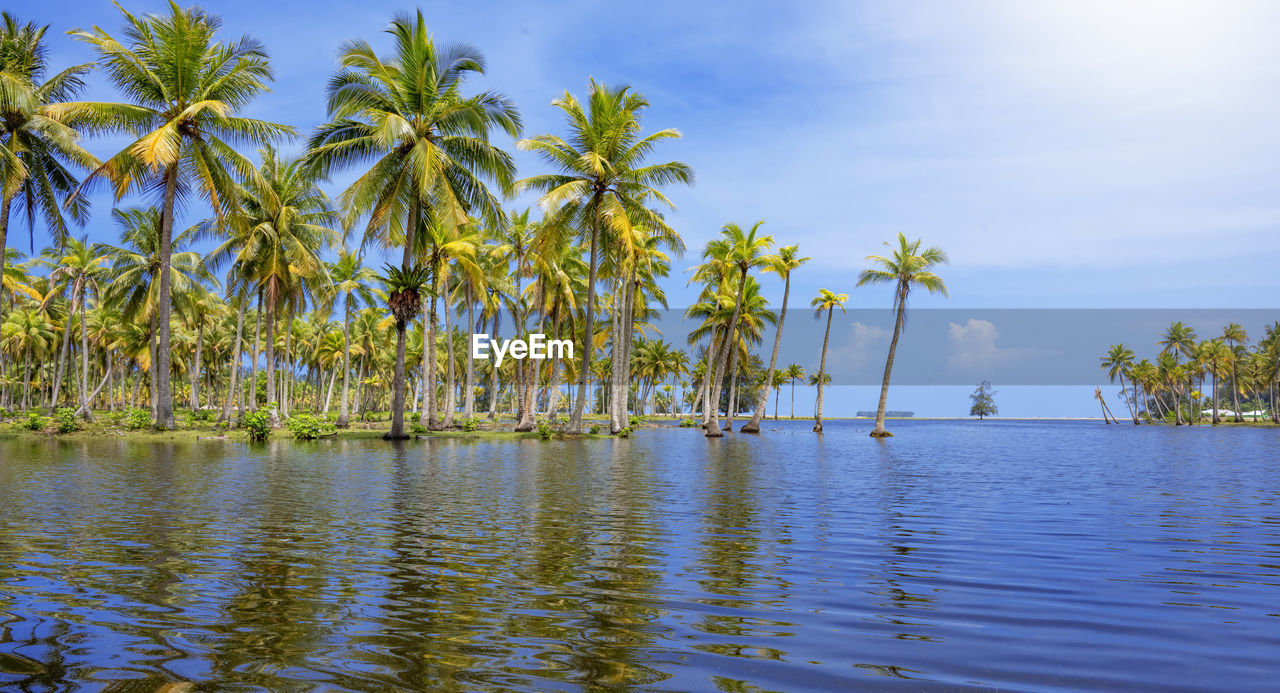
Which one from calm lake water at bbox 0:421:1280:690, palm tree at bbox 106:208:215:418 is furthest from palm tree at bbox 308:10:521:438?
calm lake water at bbox 0:421:1280:690

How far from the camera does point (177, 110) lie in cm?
2936

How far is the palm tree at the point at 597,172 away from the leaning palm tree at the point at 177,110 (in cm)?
1209

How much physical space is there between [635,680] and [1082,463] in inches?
978

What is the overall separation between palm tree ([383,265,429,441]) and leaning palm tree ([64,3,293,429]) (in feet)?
24.1

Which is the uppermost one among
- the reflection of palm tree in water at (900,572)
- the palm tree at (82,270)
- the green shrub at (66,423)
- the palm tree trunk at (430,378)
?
the palm tree at (82,270)

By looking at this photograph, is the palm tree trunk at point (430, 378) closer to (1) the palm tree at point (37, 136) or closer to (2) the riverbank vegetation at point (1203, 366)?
(1) the palm tree at point (37, 136)

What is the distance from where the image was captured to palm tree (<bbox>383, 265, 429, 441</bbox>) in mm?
31312

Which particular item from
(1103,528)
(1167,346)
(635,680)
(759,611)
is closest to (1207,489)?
(1103,528)

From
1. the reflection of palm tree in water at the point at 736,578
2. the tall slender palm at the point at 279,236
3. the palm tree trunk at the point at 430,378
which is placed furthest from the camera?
the palm tree trunk at the point at 430,378

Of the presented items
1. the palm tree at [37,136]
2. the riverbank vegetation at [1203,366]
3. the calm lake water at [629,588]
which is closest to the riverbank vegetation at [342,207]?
the palm tree at [37,136]

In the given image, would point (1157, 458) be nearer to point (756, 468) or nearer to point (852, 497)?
point (756, 468)

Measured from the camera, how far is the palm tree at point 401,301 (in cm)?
3131

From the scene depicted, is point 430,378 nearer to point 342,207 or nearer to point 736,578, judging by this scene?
point 342,207

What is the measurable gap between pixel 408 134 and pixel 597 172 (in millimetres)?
8806
